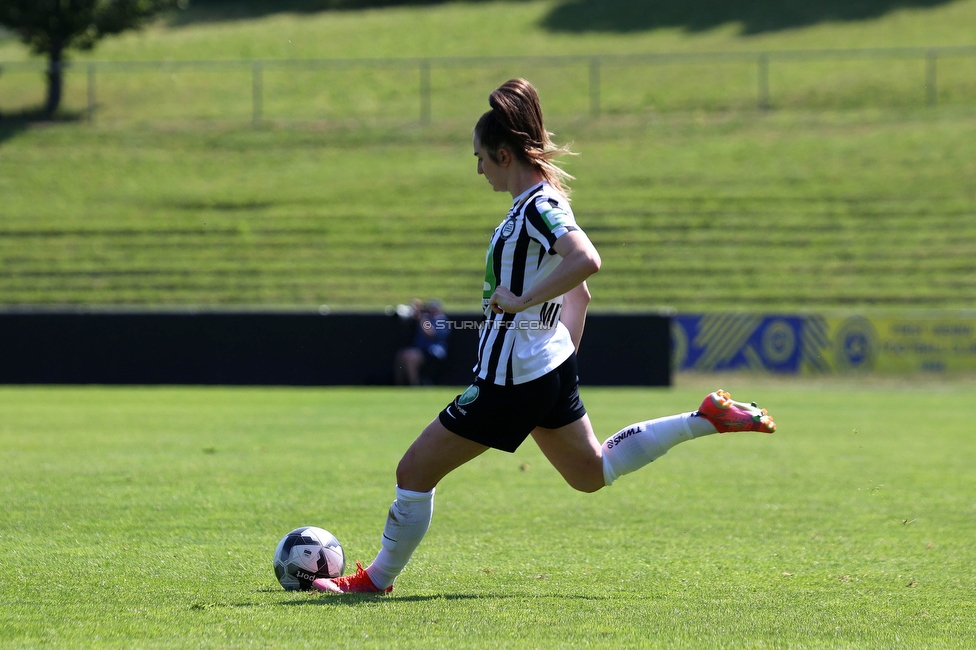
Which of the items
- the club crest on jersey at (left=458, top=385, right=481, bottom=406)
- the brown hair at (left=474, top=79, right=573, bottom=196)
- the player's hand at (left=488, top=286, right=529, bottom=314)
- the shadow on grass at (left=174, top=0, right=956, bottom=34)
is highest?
the shadow on grass at (left=174, top=0, right=956, bottom=34)

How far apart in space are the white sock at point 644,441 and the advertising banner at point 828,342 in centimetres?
1655

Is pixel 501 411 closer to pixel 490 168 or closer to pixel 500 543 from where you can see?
pixel 490 168

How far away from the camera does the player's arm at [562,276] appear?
431 cm

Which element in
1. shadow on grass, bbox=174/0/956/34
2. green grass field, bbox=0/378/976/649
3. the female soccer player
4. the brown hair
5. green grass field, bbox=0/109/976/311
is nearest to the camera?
green grass field, bbox=0/378/976/649

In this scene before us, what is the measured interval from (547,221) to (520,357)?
57 centimetres

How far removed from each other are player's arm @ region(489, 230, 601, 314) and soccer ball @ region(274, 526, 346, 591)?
150 centimetres

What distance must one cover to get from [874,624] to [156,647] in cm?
269

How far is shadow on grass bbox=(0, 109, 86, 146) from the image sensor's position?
1387 inches

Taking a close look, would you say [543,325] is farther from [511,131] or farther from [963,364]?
[963,364]

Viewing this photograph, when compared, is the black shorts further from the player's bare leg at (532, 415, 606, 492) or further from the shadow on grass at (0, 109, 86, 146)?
the shadow on grass at (0, 109, 86, 146)

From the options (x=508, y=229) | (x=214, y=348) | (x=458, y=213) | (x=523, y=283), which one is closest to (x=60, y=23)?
(x=458, y=213)

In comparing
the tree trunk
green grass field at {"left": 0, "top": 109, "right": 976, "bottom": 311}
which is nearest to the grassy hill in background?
green grass field at {"left": 0, "top": 109, "right": 976, "bottom": 311}

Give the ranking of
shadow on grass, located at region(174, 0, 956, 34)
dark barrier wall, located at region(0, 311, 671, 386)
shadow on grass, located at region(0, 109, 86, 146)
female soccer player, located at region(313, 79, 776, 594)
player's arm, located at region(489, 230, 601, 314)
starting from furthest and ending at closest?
1. shadow on grass, located at region(174, 0, 956, 34)
2. shadow on grass, located at region(0, 109, 86, 146)
3. dark barrier wall, located at region(0, 311, 671, 386)
4. female soccer player, located at region(313, 79, 776, 594)
5. player's arm, located at region(489, 230, 601, 314)

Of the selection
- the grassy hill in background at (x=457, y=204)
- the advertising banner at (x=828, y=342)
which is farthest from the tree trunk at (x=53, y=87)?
the advertising banner at (x=828, y=342)
